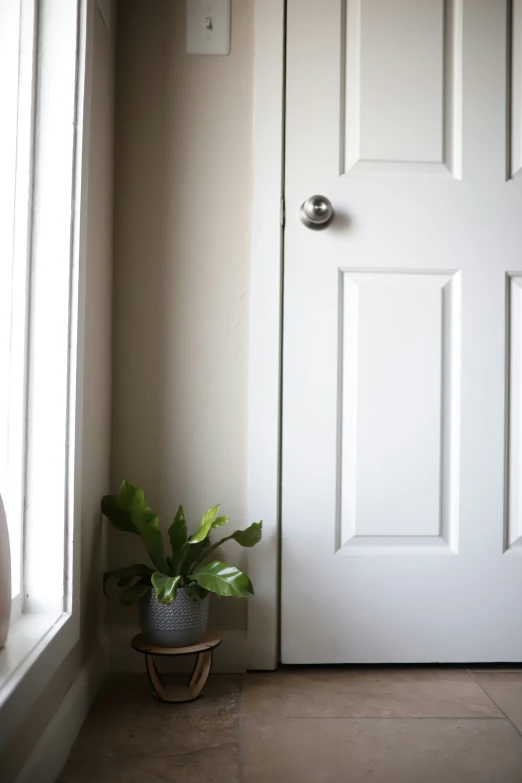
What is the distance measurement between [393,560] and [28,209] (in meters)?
1.01

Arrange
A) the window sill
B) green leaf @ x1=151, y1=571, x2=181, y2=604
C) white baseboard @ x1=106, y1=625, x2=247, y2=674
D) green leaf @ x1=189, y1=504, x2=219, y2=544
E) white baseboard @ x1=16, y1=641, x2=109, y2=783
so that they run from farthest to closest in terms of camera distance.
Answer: white baseboard @ x1=106, y1=625, x2=247, y2=674 → green leaf @ x1=189, y1=504, x2=219, y2=544 → green leaf @ x1=151, y1=571, x2=181, y2=604 → white baseboard @ x1=16, y1=641, x2=109, y2=783 → the window sill

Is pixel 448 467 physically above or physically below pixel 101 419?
below

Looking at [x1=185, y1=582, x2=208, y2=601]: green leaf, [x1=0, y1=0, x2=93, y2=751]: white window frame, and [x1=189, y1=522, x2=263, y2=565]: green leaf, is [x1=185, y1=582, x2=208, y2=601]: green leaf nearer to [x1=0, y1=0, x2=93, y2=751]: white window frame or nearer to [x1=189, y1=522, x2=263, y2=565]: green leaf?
[x1=189, y1=522, x2=263, y2=565]: green leaf

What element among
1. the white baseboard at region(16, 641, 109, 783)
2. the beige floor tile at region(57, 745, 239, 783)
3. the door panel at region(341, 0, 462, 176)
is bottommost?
the beige floor tile at region(57, 745, 239, 783)

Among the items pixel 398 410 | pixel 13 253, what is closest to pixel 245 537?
pixel 398 410

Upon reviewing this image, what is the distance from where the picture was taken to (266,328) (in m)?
1.51

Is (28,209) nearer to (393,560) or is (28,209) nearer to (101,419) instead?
(101,419)

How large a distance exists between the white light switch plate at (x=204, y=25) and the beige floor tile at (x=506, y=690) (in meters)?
1.47

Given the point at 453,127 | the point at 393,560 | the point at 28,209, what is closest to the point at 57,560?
the point at 28,209

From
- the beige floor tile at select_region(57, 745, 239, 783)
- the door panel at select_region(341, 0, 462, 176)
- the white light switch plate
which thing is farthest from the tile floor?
the white light switch plate

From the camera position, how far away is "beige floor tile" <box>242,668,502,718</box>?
4.19ft

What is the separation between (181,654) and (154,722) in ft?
0.40

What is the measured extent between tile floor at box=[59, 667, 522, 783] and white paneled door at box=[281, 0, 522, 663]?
0.33 ft

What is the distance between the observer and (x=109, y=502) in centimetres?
138
